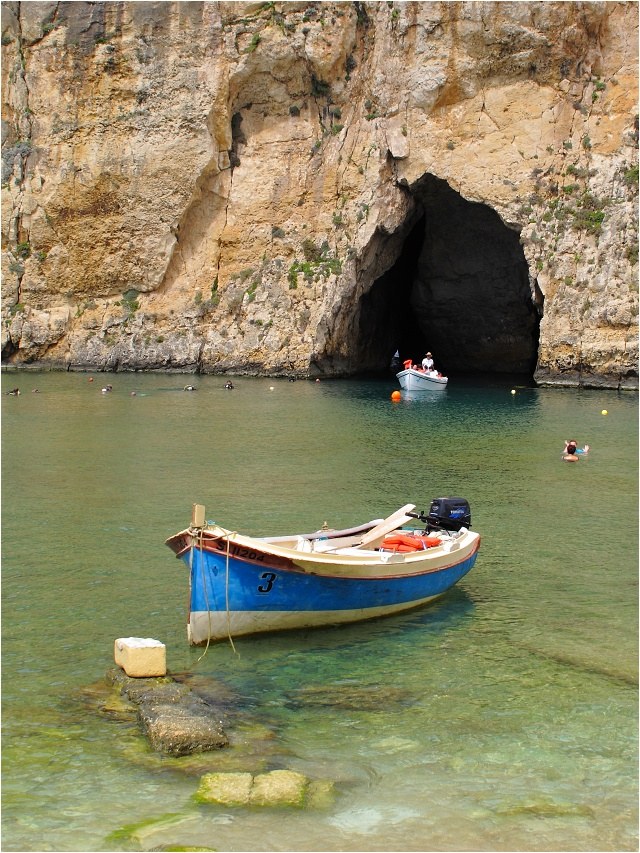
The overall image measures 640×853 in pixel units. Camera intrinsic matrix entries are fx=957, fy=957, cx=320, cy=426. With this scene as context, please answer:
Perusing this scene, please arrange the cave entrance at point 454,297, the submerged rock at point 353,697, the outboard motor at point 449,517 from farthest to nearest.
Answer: the cave entrance at point 454,297
the outboard motor at point 449,517
the submerged rock at point 353,697

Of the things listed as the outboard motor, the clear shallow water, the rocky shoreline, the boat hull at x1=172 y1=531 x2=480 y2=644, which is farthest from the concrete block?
the rocky shoreline

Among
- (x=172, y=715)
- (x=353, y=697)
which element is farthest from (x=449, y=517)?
(x=172, y=715)

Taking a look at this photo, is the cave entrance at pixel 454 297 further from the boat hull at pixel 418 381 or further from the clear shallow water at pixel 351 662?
the clear shallow water at pixel 351 662

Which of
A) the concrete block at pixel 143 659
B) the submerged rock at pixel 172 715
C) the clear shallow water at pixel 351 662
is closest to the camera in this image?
the clear shallow water at pixel 351 662

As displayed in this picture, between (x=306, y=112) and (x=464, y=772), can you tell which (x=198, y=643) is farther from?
(x=306, y=112)

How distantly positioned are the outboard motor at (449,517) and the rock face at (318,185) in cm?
3273

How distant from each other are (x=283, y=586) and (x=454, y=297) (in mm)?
50853

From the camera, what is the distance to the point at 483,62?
4953 cm

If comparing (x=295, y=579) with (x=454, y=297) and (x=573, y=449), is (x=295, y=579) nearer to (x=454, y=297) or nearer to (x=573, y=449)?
(x=573, y=449)

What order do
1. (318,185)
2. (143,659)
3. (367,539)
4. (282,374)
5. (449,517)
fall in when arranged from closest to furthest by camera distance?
1. (143,659)
2. (367,539)
3. (449,517)
4. (282,374)
5. (318,185)

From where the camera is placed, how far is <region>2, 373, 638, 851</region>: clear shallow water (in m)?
8.59

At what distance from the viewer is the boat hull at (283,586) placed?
12.8 metres

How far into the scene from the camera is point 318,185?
5625 cm

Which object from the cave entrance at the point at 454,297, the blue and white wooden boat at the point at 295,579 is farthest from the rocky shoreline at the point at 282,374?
the blue and white wooden boat at the point at 295,579
